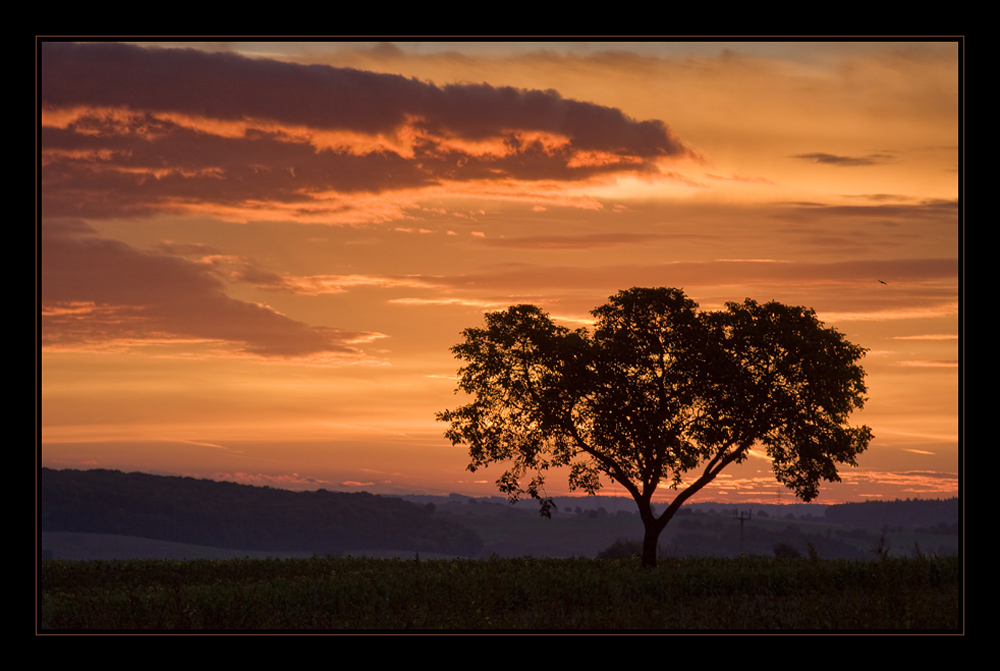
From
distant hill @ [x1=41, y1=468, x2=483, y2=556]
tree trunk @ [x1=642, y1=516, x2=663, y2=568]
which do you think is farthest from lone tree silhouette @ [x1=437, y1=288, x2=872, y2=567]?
distant hill @ [x1=41, y1=468, x2=483, y2=556]

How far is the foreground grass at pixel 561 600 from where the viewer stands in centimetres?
2388

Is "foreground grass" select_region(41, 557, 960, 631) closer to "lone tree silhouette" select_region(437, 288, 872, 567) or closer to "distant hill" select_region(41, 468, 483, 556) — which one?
"lone tree silhouette" select_region(437, 288, 872, 567)

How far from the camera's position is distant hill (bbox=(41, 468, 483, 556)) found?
160 metres


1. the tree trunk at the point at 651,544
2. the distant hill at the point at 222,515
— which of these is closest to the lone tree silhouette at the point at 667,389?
the tree trunk at the point at 651,544

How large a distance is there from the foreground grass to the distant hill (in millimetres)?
125810

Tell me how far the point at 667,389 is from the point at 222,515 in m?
148

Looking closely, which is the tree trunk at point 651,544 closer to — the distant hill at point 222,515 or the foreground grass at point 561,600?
the foreground grass at point 561,600

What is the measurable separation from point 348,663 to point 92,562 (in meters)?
29.9

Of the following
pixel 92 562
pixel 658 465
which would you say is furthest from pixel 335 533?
pixel 658 465

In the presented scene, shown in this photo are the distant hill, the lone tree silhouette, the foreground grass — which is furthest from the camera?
the distant hill

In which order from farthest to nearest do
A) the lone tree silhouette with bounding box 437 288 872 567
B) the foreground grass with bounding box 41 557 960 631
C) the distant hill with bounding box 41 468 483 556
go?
the distant hill with bounding box 41 468 483 556 < the lone tree silhouette with bounding box 437 288 872 567 < the foreground grass with bounding box 41 557 960 631

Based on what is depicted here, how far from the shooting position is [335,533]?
525ft

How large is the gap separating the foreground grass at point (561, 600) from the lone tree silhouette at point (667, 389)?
169 inches
